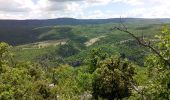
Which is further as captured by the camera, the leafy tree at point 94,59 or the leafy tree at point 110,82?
the leafy tree at point 94,59

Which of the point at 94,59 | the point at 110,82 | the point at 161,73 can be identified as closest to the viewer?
the point at 161,73

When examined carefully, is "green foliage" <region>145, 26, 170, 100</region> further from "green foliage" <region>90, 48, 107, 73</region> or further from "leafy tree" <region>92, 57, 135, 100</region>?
"green foliage" <region>90, 48, 107, 73</region>

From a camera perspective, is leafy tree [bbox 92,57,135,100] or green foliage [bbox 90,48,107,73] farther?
green foliage [bbox 90,48,107,73]

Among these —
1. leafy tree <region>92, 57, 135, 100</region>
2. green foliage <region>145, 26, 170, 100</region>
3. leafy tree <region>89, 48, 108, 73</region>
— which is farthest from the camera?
leafy tree <region>89, 48, 108, 73</region>

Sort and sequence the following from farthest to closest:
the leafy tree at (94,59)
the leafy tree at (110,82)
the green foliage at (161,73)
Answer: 1. the leafy tree at (94,59)
2. the leafy tree at (110,82)
3. the green foliage at (161,73)

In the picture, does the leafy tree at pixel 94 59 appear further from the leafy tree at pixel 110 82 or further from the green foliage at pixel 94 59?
the leafy tree at pixel 110 82

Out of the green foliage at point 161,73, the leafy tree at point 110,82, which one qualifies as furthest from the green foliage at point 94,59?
the green foliage at point 161,73

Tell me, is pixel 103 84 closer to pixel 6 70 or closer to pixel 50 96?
pixel 50 96

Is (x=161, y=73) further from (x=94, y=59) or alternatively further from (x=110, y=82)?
(x=94, y=59)

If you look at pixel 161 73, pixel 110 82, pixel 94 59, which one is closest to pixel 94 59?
pixel 94 59

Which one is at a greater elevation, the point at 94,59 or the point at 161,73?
the point at 161,73

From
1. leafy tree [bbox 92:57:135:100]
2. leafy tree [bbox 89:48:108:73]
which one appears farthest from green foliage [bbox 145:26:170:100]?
leafy tree [bbox 89:48:108:73]

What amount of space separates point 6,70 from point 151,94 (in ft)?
185

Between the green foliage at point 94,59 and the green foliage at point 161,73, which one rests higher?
the green foliage at point 161,73
